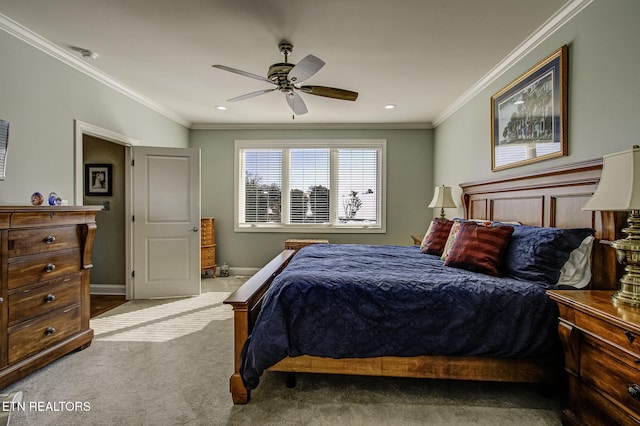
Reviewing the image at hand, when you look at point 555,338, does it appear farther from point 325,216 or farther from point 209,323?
point 325,216

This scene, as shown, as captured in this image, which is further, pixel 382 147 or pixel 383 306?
pixel 382 147

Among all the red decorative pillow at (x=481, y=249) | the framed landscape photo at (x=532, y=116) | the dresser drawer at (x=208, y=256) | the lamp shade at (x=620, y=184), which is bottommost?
the dresser drawer at (x=208, y=256)

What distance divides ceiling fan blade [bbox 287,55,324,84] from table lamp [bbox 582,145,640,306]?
1786 millimetres

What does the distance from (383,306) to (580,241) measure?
4.38 ft

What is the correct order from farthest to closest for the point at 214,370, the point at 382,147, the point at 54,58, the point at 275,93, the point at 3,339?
1. the point at 382,147
2. the point at 275,93
3. the point at 54,58
4. the point at 214,370
5. the point at 3,339

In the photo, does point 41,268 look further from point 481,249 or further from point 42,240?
point 481,249

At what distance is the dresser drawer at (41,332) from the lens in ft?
6.77

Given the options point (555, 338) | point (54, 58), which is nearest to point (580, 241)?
point (555, 338)

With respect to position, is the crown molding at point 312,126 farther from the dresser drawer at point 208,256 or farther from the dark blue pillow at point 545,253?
the dark blue pillow at point 545,253

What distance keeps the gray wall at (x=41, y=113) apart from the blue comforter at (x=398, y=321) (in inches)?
92.8

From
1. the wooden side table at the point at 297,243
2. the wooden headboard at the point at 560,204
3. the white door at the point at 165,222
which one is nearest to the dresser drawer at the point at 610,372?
the wooden headboard at the point at 560,204

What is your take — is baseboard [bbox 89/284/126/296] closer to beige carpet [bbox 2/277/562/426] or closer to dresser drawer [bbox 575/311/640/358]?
beige carpet [bbox 2/277/562/426]

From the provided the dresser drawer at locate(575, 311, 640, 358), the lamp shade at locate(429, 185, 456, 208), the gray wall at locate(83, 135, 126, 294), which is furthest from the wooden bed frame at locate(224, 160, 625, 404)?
the gray wall at locate(83, 135, 126, 294)

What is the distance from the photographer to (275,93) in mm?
3891
